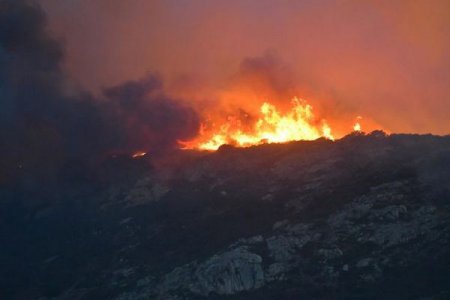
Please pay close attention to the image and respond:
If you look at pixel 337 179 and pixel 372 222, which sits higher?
pixel 337 179

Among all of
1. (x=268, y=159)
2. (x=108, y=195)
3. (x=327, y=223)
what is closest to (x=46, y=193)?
(x=108, y=195)

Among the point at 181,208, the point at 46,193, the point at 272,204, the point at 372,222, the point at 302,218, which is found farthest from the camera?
the point at 46,193

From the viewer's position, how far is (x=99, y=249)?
380ft

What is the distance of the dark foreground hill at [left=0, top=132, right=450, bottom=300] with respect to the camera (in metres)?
87.3

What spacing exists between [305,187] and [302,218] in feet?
46.4

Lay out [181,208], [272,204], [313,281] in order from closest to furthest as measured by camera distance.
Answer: [313,281] < [272,204] < [181,208]

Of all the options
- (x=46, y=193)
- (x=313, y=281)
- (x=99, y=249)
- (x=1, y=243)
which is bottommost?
(x=313, y=281)

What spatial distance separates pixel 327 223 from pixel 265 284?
17.3m

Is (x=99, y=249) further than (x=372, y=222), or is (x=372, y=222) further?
(x=99, y=249)

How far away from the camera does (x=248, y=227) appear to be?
107 meters

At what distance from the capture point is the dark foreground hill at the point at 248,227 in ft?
286

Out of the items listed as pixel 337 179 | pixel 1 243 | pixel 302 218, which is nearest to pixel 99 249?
pixel 1 243

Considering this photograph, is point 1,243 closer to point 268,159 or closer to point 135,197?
point 135,197

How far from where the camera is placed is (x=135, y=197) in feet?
447
